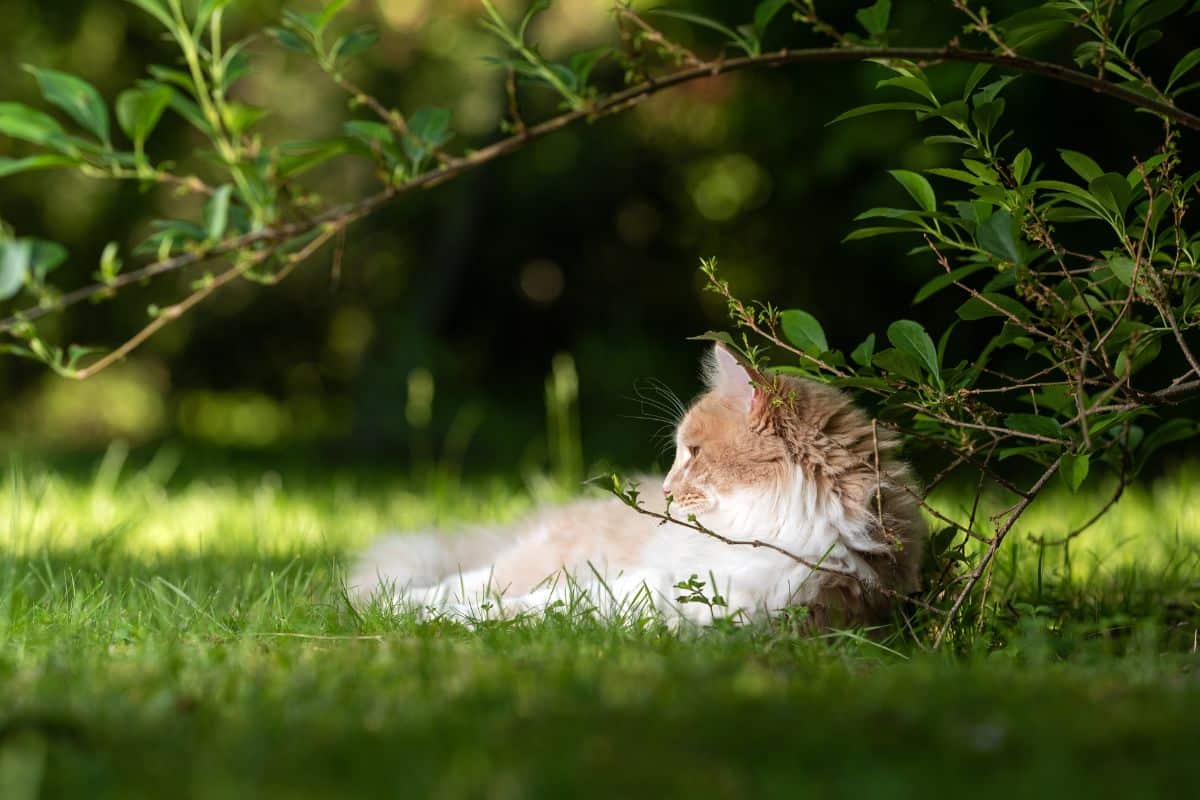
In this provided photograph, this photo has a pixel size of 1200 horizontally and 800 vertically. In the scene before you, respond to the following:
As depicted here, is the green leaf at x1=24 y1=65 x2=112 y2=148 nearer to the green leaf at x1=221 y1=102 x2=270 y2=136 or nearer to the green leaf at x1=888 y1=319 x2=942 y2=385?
the green leaf at x1=221 y1=102 x2=270 y2=136

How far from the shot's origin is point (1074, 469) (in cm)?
238

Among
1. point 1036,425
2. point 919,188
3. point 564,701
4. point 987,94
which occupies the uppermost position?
point 987,94

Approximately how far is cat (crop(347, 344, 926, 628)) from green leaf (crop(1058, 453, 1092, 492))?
1.07 feet

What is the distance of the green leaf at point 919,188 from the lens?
242cm

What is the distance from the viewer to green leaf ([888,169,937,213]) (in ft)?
7.95

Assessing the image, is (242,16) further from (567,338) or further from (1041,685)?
(1041,685)

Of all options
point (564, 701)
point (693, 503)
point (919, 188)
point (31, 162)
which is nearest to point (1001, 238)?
point (919, 188)

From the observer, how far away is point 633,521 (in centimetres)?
334

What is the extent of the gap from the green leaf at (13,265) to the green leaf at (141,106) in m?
0.22

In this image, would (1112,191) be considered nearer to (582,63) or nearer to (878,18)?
(878,18)

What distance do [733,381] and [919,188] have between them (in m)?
0.72

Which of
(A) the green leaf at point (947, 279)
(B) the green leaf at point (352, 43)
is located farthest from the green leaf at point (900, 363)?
(B) the green leaf at point (352, 43)

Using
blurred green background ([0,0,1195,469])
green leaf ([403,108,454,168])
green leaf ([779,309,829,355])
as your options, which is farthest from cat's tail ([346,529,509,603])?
blurred green background ([0,0,1195,469])

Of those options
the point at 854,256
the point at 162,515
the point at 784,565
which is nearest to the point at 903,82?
the point at 784,565
